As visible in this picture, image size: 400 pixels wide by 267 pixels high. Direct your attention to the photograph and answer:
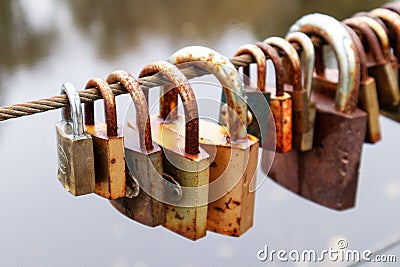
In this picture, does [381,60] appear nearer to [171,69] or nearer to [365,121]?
[365,121]

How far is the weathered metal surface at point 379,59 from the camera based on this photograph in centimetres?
112

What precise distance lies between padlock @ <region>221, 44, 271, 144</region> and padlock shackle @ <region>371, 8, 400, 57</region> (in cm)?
33

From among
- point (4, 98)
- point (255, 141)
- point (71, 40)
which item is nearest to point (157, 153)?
point (255, 141)

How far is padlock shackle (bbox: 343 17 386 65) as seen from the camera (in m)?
1.11

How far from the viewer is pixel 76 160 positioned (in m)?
0.76

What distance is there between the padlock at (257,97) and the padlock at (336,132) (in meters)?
0.14

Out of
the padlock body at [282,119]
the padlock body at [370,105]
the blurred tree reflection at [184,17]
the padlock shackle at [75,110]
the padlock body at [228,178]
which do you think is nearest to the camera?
the padlock shackle at [75,110]

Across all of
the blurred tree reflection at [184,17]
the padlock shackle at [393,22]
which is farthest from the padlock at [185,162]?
the blurred tree reflection at [184,17]

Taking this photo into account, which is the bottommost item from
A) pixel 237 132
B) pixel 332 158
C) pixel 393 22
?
pixel 332 158

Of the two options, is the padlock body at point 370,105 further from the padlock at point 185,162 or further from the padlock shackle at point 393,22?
the padlock at point 185,162

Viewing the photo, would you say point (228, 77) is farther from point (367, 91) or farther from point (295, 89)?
point (367, 91)

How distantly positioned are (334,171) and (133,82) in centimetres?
46

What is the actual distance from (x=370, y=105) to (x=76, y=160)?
56 cm

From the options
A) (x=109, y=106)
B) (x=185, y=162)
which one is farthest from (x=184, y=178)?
(x=109, y=106)
